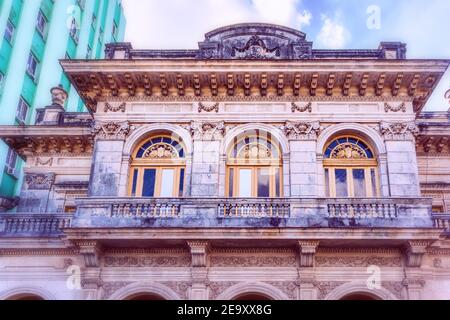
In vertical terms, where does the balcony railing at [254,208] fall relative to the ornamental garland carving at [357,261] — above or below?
above

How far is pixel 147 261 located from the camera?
15.2 metres

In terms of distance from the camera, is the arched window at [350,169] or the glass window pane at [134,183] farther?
the glass window pane at [134,183]

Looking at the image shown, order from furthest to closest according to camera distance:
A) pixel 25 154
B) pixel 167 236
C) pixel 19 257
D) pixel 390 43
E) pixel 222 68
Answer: pixel 25 154
pixel 390 43
pixel 222 68
pixel 19 257
pixel 167 236

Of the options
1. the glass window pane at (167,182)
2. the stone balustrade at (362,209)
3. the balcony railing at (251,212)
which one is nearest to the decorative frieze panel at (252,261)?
the balcony railing at (251,212)

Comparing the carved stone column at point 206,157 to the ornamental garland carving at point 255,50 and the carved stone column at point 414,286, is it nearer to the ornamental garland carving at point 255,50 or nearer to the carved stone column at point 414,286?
the ornamental garland carving at point 255,50

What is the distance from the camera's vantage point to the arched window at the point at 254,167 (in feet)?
55.0

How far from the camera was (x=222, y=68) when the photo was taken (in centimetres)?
1702

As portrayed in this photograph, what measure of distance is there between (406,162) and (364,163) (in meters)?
1.37

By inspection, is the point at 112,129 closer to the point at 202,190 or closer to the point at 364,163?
the point at 202,190

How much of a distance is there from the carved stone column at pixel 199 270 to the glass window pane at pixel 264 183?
3111 millimetres

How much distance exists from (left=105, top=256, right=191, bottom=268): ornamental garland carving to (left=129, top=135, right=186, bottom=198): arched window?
2409 mm

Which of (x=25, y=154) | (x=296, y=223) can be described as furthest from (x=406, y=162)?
(x=25, y=154)

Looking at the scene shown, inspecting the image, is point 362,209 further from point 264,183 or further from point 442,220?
point 264,183

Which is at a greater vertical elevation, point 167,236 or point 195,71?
point 195,71
